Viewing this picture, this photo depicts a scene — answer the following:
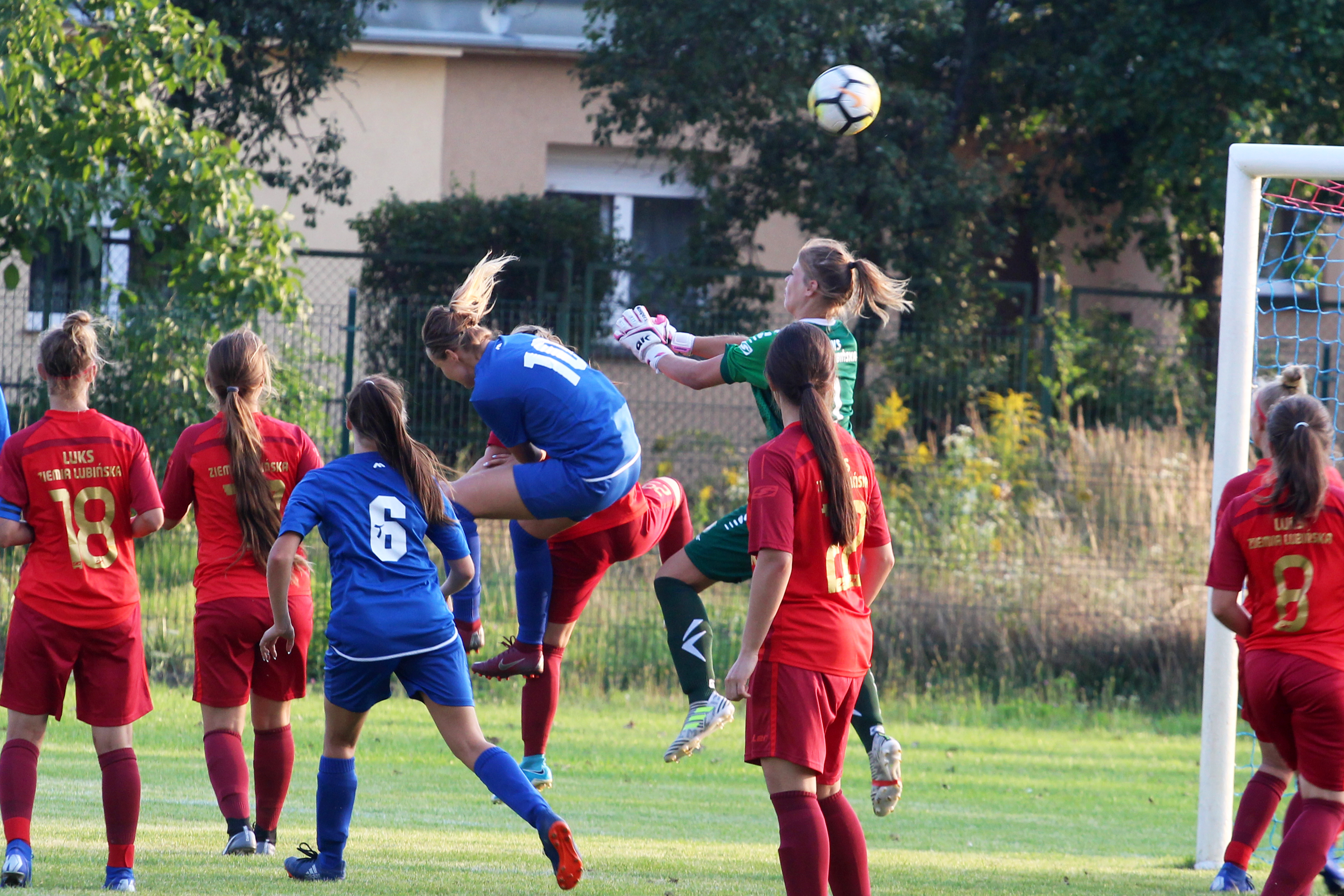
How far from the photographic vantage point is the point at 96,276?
42.3 feet

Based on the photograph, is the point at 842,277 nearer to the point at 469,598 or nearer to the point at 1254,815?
the point at 469,598

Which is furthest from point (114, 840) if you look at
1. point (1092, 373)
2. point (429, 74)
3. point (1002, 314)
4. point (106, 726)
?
point (429, 74)

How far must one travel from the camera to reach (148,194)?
11766 mm

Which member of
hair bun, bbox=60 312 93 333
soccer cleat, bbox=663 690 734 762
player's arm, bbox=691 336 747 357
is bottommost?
soccer cleat, bbox=663 690 734 762

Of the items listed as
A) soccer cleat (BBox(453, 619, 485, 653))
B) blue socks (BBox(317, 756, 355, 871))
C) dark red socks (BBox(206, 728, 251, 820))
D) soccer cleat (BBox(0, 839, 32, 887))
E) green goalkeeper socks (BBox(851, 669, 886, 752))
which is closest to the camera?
soccer cleat (BBox(0, 839, 32, 887))

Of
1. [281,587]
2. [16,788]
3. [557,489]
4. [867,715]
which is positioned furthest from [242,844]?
[867,715]

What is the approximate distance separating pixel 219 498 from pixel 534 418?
1.27m

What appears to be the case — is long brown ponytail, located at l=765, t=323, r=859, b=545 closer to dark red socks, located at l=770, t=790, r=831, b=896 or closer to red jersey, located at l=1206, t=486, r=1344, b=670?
dark red socks, located at l=770, t=790, r=831, b=896

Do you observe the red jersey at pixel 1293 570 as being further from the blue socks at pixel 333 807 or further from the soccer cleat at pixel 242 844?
the soccer cleat at pixel 242 844

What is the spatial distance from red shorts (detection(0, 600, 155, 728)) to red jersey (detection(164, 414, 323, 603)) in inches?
19.4

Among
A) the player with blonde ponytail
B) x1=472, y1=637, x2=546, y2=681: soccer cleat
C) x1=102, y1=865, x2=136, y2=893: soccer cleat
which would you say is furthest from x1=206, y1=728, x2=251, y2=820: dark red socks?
x1=472, y1=637, x2=546, y2=681: soccer cleat

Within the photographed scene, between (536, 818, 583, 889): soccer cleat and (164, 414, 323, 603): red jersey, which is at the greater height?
(164, 414, 323, 603): red jersey

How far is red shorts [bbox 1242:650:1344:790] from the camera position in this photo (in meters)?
5.02

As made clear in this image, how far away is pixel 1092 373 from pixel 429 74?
9.70 meters
